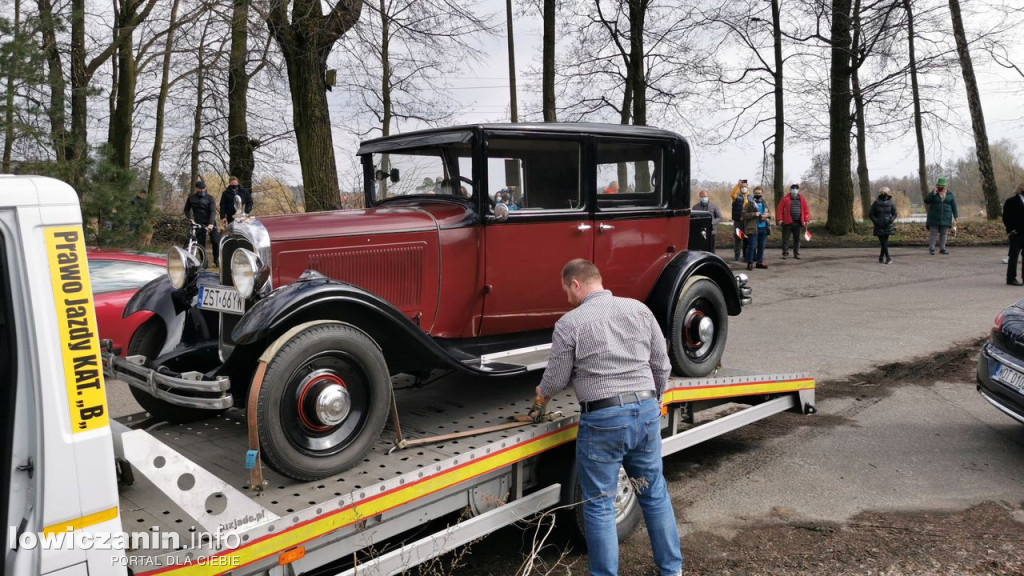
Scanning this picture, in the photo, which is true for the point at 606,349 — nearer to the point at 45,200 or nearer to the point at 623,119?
the point at 45,200

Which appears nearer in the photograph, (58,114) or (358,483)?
(358,483)

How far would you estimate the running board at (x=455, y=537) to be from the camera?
290 cm

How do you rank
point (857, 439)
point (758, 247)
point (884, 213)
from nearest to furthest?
point (857, 439) < point (884, 213) < point (758, 247)

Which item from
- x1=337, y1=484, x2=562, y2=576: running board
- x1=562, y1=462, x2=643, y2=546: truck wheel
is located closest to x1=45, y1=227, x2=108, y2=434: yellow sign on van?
x1=337, y1=484, x2=562, y2=576: running board

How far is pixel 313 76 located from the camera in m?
11.0

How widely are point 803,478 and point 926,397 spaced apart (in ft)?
8.32

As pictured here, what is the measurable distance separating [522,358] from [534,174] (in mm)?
1175

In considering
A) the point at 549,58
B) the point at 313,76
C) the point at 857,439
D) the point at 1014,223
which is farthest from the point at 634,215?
the point at 549,58

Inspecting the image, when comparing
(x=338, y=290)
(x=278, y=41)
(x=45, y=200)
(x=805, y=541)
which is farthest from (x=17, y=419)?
(x=278, y=41)

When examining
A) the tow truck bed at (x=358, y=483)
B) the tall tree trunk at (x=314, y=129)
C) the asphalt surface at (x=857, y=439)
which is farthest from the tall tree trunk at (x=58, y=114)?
the tow truck bed at (x=358, y=483)

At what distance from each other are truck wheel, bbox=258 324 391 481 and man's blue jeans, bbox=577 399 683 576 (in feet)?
3.26

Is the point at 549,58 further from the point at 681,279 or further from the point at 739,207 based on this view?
the point at 681,279

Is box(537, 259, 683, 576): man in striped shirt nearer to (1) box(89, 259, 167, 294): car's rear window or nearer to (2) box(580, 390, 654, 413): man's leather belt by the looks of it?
(2) box(580, 390, 654, 413): man's leather belt

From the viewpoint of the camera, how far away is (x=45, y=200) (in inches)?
82.5
